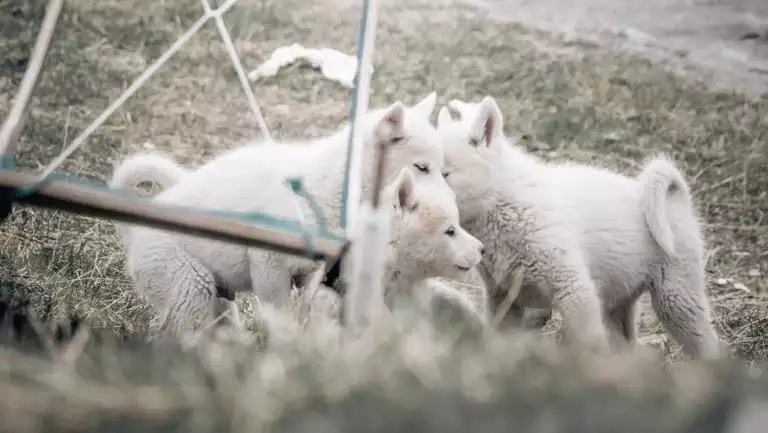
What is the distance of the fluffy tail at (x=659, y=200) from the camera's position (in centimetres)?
258

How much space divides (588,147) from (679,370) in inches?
101

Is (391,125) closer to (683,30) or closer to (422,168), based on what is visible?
(422,168)

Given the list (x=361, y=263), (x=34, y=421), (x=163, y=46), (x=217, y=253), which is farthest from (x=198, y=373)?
(x=163, y=46)

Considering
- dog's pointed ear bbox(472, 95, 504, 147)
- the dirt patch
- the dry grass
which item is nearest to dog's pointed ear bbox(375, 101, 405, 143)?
dog's pointed ear bbox(472, 95, 504, 147)

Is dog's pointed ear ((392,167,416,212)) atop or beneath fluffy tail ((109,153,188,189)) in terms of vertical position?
atop

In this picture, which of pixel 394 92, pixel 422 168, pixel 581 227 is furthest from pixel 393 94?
pixel 422 168

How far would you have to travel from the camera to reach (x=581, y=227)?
8.52 ft

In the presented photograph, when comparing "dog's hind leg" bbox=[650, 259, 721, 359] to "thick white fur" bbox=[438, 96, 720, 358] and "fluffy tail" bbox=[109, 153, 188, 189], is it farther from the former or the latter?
"fluffy tail" bbox=[109, 153, 188, 189]

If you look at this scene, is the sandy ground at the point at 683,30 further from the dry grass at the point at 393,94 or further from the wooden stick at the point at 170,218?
the wooden stick at the point at 170,218

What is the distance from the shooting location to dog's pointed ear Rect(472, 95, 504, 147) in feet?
8.45

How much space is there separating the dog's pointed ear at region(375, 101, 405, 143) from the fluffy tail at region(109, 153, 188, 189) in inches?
21.9

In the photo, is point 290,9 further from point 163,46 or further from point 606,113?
point 606,113

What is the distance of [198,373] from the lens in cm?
124

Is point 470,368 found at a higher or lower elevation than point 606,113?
higher
